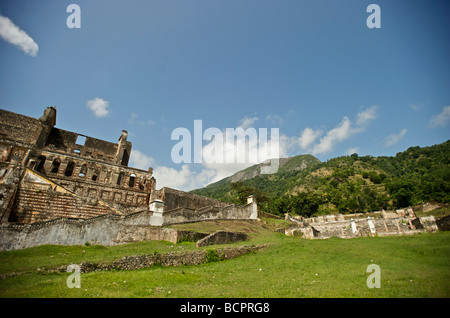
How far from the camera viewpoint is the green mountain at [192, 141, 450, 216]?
7322 cm

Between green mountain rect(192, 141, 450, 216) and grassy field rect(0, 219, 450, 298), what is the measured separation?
145 feet

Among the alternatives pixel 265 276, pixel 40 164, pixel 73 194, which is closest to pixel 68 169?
pixel 40 164

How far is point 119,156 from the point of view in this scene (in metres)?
43.3

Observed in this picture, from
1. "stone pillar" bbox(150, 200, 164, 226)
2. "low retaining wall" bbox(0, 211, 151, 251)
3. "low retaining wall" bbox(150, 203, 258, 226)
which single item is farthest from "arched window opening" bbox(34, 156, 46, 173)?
"low retaining wall" bbox(150, 203, 258, 226)

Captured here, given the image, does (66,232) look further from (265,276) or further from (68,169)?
(68,169)

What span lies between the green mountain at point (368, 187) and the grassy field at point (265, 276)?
4435cm

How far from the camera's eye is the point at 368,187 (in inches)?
Result: 4072

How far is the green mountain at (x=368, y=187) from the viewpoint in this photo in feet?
240

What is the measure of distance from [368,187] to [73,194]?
11577 cm

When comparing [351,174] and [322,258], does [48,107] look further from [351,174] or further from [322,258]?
[351,174]

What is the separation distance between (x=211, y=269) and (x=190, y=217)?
15.2 meters

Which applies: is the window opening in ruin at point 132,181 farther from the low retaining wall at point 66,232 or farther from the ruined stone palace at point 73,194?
the low retaining wall at point 66,232

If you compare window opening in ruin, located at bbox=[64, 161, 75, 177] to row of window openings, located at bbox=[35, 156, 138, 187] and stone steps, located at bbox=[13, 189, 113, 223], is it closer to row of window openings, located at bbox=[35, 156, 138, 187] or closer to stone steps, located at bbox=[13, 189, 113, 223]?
row of window openings, located at bbox=[35, 156, 138, 187]
